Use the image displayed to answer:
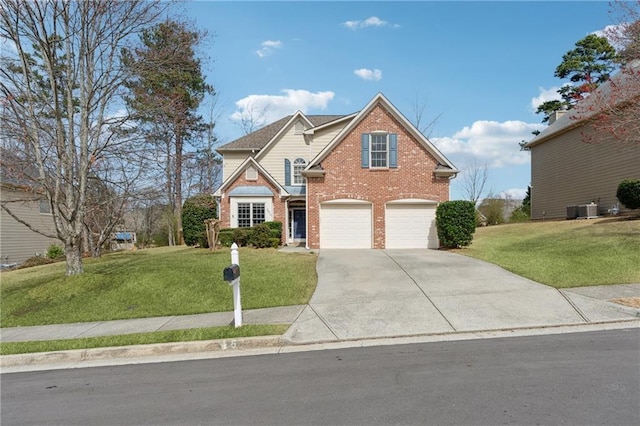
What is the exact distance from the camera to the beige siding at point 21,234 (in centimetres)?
2386

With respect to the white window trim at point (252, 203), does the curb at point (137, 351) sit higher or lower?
lower

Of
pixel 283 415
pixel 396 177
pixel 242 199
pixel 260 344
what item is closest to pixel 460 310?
pixel 260 344

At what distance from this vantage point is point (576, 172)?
25422 millimetres

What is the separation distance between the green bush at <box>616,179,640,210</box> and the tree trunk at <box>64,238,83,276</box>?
23.8 metres

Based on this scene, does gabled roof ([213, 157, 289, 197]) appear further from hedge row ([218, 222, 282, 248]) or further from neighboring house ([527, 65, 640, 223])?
neighboring house ([527, 65, 640, 223])

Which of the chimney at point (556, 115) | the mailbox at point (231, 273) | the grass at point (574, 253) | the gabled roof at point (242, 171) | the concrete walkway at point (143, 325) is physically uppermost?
the chimney at point (556, 115)

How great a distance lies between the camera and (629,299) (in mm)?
8547

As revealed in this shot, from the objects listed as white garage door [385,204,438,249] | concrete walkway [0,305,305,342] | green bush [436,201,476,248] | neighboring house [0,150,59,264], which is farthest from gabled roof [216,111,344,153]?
concrete walkway [0,305,305,342]

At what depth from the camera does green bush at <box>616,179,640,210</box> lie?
18.8 m

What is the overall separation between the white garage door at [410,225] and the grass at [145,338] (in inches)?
471

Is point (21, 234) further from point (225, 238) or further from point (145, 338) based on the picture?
point (145, 338)

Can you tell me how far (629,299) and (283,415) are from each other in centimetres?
841

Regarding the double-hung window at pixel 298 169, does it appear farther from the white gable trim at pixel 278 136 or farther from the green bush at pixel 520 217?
the green bush at pixel 520 217

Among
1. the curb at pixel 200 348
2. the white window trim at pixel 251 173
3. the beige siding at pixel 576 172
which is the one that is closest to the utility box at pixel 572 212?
the beige siding at pixel 576 172
